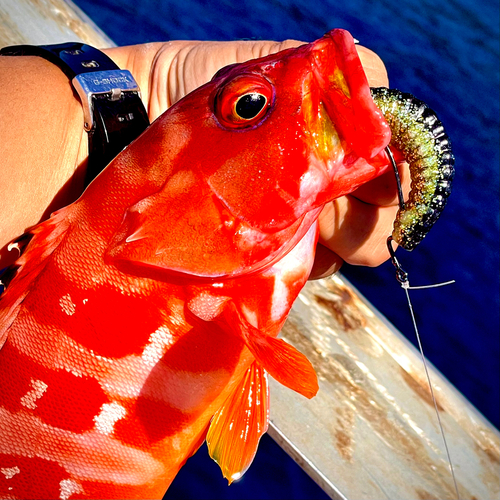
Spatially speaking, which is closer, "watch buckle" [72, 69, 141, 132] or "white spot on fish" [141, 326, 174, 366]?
"white spot on fish" [141, 326, 174, 366]

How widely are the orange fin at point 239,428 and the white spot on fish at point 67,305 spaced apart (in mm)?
302

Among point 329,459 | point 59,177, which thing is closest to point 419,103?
point 59,177

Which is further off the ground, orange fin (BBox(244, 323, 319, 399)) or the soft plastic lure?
the soft plastic lure

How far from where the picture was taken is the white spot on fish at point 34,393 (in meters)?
0.88

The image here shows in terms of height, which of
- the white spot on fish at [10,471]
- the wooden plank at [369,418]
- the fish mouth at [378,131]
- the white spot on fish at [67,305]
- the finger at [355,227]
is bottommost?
the wooden plank at [369,418]

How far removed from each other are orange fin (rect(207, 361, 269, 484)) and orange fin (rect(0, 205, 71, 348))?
1.25 ft

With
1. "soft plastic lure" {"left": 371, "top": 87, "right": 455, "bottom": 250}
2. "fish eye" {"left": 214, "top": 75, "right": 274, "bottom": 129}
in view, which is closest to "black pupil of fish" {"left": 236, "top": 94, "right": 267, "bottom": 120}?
"fish eye" {"left": 214, "top": 75, "right": 274, "bottom": 129}

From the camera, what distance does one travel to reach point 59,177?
3.70 feet

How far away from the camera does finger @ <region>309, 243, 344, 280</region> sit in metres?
1.27

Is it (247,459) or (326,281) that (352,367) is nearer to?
(326,281)

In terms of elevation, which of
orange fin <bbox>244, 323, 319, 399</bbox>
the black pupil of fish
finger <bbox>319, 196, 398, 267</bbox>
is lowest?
orange fin <bbox>244, 323, 319, 399</bbox>

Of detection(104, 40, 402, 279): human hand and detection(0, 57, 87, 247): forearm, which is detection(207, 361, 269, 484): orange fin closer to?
detection(104, 40, 402, 279): human hand

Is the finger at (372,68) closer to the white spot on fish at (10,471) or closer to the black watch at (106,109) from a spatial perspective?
the black watch at (106,109)

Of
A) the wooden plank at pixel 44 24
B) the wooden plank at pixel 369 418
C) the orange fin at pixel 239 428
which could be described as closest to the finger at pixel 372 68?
the orange fin at pixel 239 428
